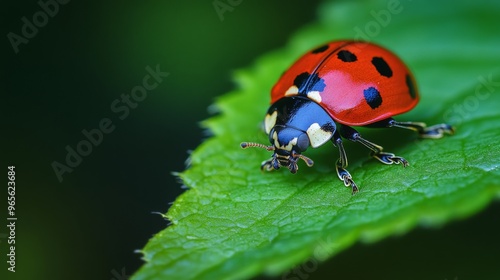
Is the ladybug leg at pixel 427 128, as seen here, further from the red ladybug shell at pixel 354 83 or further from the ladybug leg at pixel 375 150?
the ladybug leg at pixel 375 150

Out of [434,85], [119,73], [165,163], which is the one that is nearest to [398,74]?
[434,85]

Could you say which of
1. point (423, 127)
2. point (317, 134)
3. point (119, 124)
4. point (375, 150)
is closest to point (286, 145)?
point (317, 134)

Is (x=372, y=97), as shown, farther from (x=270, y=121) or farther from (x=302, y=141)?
(x=270, y=121)

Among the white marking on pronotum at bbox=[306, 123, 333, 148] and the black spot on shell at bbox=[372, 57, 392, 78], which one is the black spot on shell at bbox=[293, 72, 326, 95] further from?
the black spot on shell at bbox=[372, 57, 392, 78]

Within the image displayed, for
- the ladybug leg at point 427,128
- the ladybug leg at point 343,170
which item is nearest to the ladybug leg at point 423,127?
the ladybug leg at point 427,128

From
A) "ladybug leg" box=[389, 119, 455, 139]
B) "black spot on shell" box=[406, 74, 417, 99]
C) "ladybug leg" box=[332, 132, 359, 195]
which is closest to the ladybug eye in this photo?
"ladybug leg" box=[332, 132, 359, 195]

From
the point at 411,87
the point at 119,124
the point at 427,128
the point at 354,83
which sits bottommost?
the point at 427,128

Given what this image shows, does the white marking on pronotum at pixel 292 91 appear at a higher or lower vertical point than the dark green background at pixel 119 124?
lower
